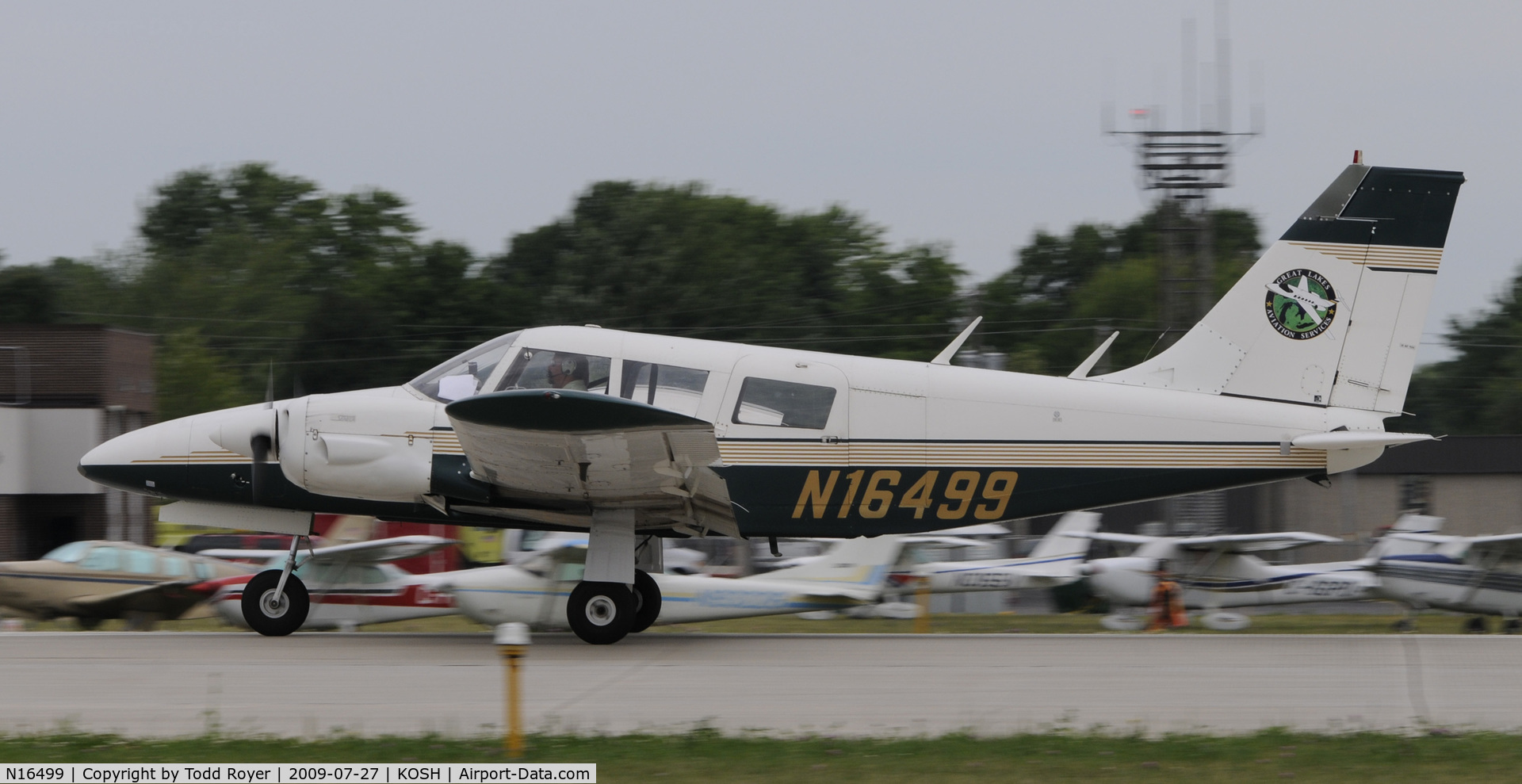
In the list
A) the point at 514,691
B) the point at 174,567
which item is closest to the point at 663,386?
the point at 514,691

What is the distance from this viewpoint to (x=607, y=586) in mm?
11484

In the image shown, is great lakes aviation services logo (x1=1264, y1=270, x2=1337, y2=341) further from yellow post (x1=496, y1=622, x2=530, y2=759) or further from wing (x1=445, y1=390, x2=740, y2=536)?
yellow post (x1=496, y1=622, x2=530, y2=759)

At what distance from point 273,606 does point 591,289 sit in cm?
3489

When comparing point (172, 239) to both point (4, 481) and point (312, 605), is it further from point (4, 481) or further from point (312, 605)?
point (312, 605)

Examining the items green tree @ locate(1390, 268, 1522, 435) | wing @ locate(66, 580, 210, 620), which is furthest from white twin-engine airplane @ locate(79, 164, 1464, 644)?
green tree @ locate(1390, 268, 1522, 435)

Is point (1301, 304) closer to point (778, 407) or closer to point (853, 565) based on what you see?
point (778, 407)

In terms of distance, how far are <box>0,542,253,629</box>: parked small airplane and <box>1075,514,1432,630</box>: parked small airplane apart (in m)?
9.97

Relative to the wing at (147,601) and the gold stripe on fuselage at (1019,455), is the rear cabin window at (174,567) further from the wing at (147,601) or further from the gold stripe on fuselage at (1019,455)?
the gold stripe on fuselage at (1019,455)

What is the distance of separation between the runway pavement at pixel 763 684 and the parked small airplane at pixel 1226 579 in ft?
8.99

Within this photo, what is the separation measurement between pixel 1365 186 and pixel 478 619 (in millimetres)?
9075

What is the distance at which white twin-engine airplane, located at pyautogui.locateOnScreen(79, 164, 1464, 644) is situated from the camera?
1148cm

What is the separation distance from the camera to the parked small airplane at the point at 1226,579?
49.8 feet

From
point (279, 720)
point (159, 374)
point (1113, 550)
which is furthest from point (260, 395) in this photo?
point (279, 720)

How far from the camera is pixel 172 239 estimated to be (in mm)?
62125
